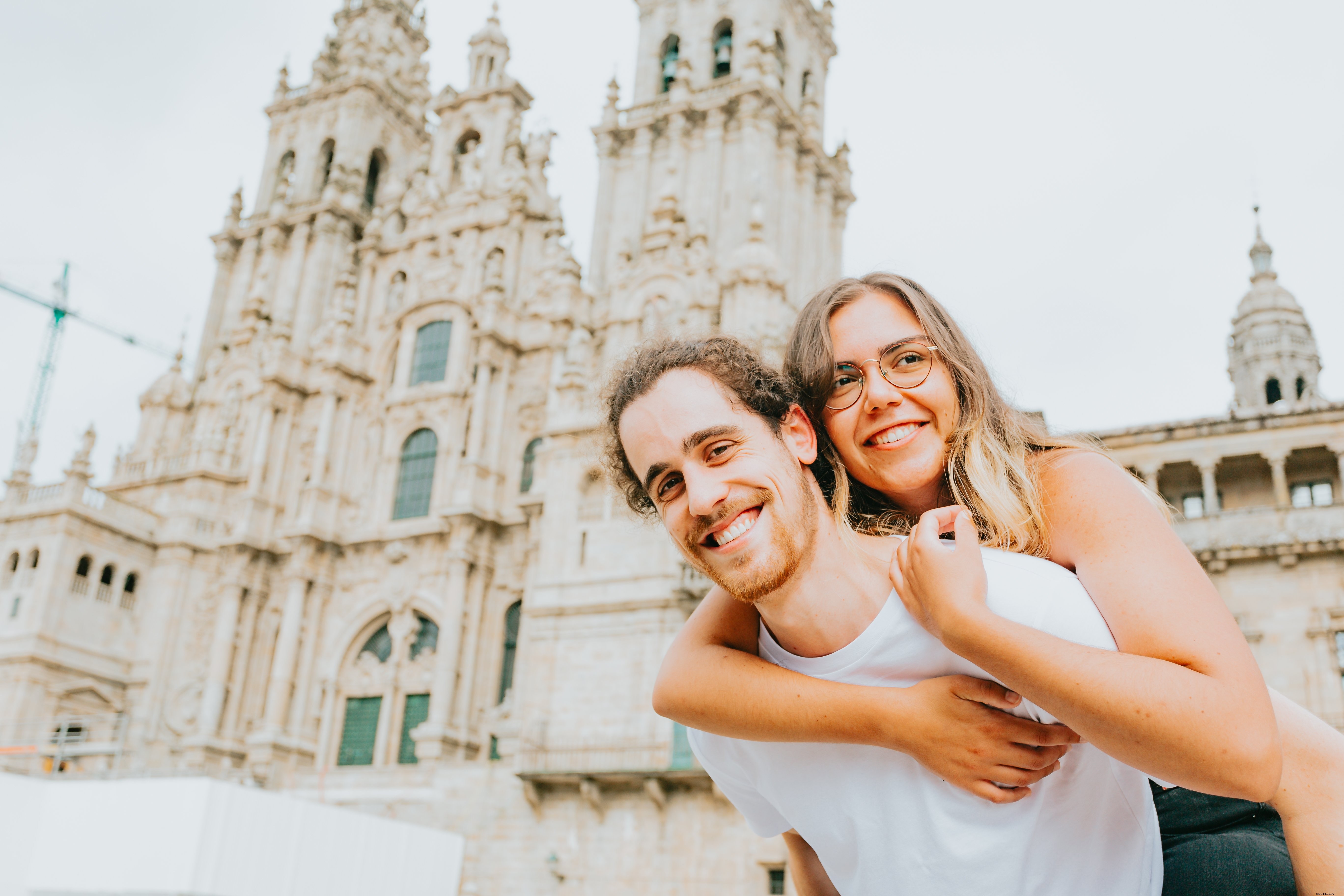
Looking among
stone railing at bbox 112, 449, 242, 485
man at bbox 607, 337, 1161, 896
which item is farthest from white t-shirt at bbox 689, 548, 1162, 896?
stone railing at bbox 112, 449, 242, 485

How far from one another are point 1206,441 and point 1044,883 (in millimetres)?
23341

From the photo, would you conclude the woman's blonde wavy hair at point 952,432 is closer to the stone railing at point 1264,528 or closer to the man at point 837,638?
the man at point 837,638

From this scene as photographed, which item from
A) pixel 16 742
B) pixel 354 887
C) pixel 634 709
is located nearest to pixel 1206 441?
pixel 634 709

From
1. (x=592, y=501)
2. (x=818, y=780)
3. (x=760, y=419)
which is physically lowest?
(x=818, y=780)

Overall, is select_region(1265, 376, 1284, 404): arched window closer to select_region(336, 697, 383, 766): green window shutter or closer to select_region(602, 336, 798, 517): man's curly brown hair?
select_region(336, 697, 383, 766): green window shutter

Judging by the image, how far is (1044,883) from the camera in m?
2.34

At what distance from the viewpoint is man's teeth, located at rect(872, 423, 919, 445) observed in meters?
2.87

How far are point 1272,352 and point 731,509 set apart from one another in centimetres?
3145

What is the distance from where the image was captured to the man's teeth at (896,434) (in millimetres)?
2867

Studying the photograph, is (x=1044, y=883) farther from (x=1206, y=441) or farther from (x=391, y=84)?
(x=391, y=84)

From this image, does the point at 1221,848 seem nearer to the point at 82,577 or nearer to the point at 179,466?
the point at 82,577

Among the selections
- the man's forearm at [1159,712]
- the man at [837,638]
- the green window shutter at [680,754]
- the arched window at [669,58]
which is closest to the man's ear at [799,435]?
the man at [837,638]

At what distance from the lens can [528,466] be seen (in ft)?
112

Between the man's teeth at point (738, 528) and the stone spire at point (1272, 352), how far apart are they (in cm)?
2967
